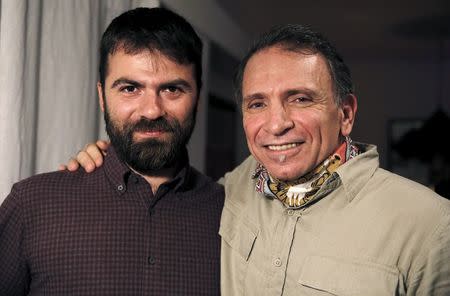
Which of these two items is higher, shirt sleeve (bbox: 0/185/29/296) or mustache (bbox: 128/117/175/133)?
mustache (bbox: 128/117/175/133)

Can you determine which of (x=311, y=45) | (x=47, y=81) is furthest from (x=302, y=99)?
(x=47, y=81)

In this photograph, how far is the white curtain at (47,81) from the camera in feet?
4.88

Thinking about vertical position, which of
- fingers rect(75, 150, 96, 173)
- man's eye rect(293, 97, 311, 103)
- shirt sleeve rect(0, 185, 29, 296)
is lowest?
shirt sleeve rect(0, 185, 29, 296)

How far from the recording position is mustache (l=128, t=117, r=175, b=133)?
1.32 meters

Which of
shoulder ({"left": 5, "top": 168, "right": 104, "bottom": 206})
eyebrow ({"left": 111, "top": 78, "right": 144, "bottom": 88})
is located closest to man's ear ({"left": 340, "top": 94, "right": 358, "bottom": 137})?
eyebrow ({"left": 111, "top": 78, "right": 144, "bottom": 88})

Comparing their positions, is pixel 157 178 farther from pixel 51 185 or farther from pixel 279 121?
pixel 279 121

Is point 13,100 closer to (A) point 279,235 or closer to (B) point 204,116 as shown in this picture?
(A) point 279,235

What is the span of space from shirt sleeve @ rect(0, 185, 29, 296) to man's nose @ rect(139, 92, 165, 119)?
42 centimetres

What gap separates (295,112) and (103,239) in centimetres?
62

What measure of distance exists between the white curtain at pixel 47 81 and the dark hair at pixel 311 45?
794 mm

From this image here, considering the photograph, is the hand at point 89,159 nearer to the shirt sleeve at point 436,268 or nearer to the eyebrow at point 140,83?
the eyebrow at point 140,83

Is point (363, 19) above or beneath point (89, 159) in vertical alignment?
above

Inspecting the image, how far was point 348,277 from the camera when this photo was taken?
1150 millimetres

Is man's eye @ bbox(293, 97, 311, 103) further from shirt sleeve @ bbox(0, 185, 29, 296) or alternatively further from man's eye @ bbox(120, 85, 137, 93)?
shirt sleeve @ bbox(0, 185, 29, 296)
